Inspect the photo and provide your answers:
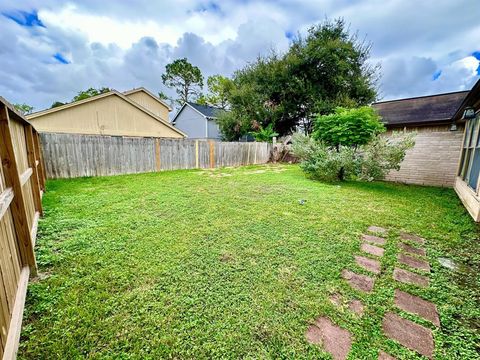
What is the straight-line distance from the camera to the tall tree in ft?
88.1

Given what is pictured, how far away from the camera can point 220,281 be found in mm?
2010

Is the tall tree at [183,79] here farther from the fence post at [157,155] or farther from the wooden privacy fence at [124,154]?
the fence post at [157,155]

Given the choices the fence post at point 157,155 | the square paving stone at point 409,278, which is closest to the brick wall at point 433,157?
the square paving stone at point 409,278

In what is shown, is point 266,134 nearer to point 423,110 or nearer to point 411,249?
point 423,110

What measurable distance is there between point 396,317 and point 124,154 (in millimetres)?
9108

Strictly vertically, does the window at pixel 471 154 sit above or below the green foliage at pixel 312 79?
below

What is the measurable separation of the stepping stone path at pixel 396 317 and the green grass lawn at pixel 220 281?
0.06 metres

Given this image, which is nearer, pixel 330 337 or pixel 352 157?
pixel 330 337

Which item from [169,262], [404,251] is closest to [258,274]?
[169,262]

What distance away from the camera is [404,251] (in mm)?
2719

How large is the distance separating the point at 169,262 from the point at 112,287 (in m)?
0.56

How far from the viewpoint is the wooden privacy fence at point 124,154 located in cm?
687

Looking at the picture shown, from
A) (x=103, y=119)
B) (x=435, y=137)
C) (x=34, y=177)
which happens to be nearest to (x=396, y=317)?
(x=34, y=177)

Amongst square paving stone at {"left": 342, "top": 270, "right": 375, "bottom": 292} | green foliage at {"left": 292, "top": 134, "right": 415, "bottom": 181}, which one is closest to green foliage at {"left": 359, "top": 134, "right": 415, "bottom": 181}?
green foliage at {"left": 292, "top": 134, "right": 415, "bottom": 181}
